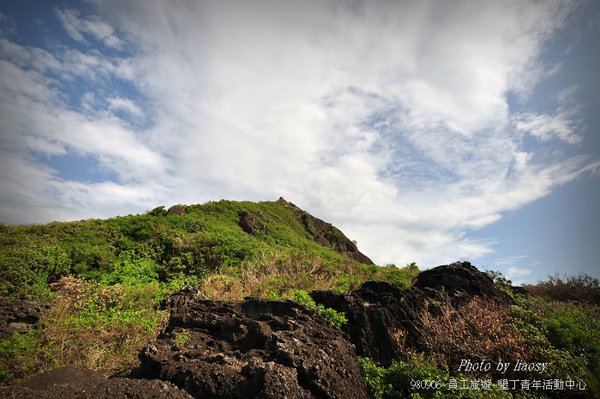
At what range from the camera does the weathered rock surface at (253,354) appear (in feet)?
14.3

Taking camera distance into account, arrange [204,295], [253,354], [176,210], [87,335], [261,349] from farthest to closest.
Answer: [176,210], [204,295], [87,335], [261,349], [253,354]

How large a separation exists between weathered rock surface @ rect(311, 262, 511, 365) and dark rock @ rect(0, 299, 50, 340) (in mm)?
6457

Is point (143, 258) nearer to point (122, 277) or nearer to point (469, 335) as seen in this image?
point (122, 277)

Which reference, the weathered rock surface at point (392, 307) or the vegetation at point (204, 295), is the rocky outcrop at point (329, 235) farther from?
the weathered rock surface at point (392, 307)

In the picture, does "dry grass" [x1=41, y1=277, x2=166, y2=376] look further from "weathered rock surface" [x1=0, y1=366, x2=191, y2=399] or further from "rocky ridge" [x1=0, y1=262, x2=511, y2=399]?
"weathered rock surface" [x1=0, y1=366, x2=191, y2=399]

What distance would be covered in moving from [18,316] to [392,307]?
850 cm

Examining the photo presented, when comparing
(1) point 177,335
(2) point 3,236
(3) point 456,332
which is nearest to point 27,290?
(1) point 177,335

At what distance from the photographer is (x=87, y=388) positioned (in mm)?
3865

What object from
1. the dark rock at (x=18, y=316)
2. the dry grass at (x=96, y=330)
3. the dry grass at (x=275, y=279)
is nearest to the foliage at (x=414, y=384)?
the dry grass at (x=96, y=330)

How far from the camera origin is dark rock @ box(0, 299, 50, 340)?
22.2 ft

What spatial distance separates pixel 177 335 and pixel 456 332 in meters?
6.40

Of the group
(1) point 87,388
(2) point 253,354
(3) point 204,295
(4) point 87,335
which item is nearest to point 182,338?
(2) point 253,354

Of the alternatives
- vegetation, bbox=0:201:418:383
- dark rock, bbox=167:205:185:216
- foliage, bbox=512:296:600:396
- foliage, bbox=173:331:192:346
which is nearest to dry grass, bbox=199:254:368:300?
vegetation, bbox=0:201:418:383

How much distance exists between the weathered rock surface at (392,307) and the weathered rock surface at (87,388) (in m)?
4.41
